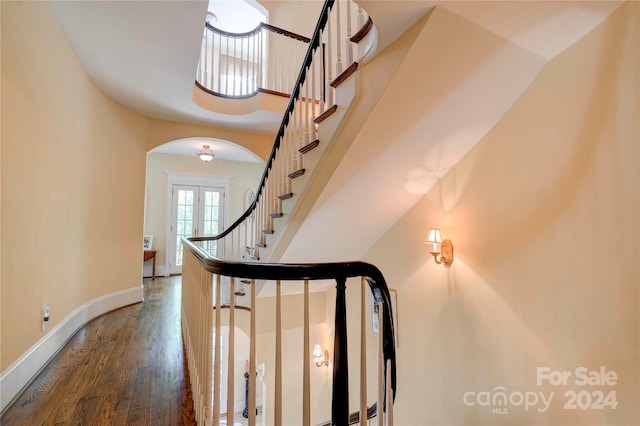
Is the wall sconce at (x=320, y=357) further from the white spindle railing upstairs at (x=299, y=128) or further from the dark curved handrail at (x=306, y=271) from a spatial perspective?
the dark curved handrail at (x=306, y=271)

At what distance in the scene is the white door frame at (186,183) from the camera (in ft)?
20.3

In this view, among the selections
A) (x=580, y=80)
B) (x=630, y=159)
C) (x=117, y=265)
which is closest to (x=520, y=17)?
(x=580, y=80)

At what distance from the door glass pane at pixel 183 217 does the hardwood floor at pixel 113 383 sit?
3421 millimetres

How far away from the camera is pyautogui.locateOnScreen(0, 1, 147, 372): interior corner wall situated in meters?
1.76

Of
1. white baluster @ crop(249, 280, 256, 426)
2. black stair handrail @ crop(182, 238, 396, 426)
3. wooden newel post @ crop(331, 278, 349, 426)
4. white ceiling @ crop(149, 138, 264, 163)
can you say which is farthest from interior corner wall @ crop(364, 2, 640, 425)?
white ceiling @ crop(149, 138, 264, 163)

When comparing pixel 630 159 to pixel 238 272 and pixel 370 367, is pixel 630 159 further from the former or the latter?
pixel 370 367

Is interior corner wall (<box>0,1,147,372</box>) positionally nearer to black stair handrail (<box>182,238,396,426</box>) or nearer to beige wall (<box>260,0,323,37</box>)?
black stair handrail (<box>182,238,396,426</box>)

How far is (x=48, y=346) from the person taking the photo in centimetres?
222

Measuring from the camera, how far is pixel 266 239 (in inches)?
124

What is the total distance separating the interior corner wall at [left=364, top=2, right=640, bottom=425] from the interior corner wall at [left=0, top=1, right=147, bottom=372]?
3062mm

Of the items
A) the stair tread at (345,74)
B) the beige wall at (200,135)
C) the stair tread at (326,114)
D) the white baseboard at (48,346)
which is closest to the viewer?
the white baseboard at (48,346)

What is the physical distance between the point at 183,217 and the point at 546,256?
21.0 feet

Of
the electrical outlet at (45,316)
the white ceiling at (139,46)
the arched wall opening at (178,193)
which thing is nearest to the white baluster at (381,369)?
the white ceiling at (139,46)

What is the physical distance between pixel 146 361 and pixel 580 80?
3.40 metres
